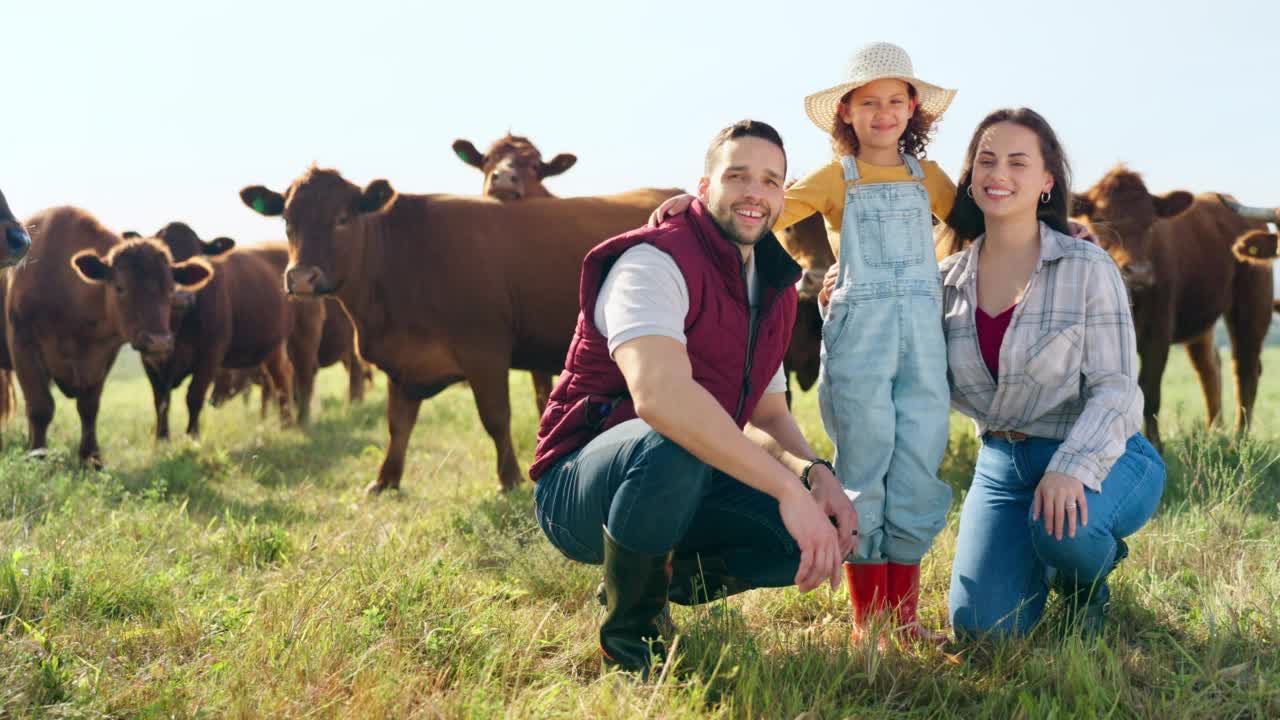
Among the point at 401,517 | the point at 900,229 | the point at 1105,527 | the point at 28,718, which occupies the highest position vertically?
the point at 900,229

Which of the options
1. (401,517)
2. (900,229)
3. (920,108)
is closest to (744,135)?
(900,229)

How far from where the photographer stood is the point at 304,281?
6.48 m

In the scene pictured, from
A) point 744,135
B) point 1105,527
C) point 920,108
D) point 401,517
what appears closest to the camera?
point 744,135

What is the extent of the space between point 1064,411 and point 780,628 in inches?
45.8

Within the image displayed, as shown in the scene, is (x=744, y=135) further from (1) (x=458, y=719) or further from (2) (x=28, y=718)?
(2) (x=28, y=718)

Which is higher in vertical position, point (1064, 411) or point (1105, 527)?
point (1064, 411)

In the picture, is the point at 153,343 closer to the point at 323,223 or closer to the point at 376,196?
the point at 323,223

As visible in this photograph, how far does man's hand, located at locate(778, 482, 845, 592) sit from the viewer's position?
2631 millimetres

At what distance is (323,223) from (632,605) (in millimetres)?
4555

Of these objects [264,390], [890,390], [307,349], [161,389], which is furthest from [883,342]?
[264,390]

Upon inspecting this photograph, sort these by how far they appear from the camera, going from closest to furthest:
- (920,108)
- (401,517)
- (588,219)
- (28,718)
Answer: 1. (28,718)
2. (920,108)
3. (401,517)
4. (588,219)

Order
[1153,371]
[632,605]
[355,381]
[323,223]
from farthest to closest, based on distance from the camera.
Answer: [355,381]
[1153,371]
[323,223]
[632,605]

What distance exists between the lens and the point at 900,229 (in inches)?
137

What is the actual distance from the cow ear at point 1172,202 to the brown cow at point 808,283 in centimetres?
232
